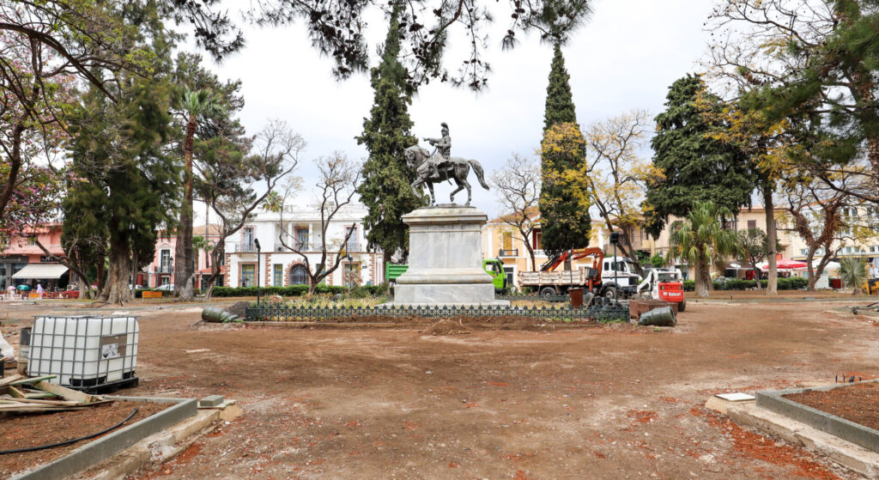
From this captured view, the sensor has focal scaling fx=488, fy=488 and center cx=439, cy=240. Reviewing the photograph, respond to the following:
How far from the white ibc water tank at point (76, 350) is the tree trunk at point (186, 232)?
24951mm

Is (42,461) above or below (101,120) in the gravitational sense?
below

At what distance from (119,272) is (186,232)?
4200mm

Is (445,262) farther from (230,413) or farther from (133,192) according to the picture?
(133,192)

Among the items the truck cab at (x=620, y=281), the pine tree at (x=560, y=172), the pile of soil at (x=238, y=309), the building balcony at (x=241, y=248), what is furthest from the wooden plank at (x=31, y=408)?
the building balcony at (x=241, y=248)

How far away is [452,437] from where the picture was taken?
392 centimetres

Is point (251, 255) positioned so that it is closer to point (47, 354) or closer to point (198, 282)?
point (198, 282)

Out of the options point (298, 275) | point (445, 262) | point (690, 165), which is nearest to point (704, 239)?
point (690, 165)

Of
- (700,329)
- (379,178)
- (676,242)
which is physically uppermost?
(379,178)

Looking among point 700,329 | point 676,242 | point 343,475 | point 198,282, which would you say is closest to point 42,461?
point 343,475

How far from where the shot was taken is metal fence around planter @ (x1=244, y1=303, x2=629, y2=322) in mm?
12445

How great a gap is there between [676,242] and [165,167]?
29.1 metres

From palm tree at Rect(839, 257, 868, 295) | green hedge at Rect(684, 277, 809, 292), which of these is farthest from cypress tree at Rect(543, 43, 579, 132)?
palm tree at Rect(839, 257, 868, 295)

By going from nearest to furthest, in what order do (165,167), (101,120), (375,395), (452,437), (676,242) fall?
(452,437) → (375,395) → (101,120) → (165,167) → (676,242)

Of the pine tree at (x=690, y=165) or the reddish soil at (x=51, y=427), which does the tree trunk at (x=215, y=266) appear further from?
the reddish soil at (x=51, y=427)
